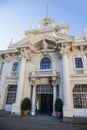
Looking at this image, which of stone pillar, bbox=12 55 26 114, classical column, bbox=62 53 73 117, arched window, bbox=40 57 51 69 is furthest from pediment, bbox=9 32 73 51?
classical column, bbox=62 53 73 117

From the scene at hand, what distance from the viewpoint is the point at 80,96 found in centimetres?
1177

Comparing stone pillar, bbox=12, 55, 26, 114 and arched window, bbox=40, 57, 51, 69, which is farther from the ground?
A: arched window, bbox=40, 57, 51, 69

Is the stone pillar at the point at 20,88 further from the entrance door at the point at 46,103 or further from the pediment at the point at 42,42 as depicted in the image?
the entrance door at the point at 46,103

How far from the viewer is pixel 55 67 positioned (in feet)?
45.2

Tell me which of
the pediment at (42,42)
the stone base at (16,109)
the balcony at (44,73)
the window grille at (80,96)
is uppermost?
the pediment at (42,42)

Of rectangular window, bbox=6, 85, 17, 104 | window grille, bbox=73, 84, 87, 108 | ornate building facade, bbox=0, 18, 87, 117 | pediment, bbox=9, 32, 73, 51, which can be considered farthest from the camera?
pediment, bbox=9, 32, 73, 51

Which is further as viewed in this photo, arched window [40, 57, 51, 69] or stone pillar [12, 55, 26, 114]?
arched window [40, 57, 51, 69]

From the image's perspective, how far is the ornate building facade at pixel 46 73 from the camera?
11.8 m

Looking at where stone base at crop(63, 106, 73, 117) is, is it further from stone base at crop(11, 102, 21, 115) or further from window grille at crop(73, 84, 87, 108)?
stone base at crop(11, 102, 21, 115)

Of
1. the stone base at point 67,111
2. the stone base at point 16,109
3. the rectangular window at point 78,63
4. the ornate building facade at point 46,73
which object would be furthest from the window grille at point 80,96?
the stone base at point 16,109

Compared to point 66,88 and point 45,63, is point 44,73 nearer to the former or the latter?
point 45,63

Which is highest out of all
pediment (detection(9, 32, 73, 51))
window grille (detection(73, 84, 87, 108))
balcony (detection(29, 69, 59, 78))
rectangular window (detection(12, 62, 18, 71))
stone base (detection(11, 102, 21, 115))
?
pediment (detection(9, 32, 73, 51))

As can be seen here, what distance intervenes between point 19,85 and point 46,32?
1001cm

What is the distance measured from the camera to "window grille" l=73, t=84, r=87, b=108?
37.6ft
